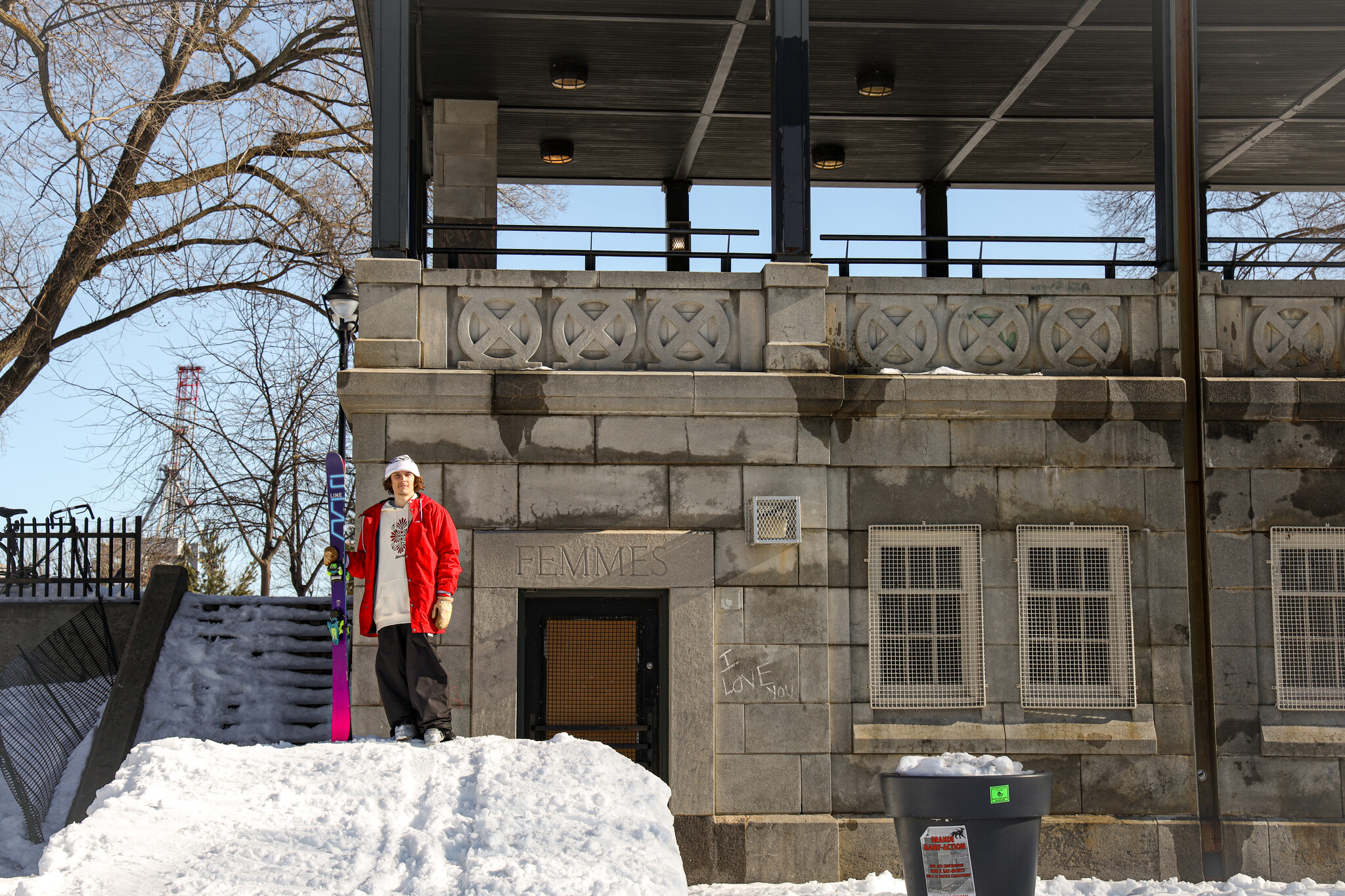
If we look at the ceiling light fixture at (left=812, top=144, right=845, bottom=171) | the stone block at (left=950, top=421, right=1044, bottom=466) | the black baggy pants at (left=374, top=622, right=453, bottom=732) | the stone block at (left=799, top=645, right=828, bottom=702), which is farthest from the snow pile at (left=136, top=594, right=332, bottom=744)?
the ceiling light fixture at (left=812, top=144, right=845, bottom=171)

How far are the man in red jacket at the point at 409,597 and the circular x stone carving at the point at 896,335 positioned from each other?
12.6ft

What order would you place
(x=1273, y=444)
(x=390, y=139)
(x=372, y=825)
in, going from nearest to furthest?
1. (x=372, y=825)
2. (x=390, y=139)
3. (x=1273, y=444)

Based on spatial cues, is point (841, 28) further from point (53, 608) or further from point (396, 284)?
point (53, 608)

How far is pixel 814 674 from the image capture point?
31.3ft

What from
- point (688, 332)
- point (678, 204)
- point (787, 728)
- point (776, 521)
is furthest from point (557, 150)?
point (787, 728)

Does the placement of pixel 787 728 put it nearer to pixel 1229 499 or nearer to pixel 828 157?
pixel 1229 499

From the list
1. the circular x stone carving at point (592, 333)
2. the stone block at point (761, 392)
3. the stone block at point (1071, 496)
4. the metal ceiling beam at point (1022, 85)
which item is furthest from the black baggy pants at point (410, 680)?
the metal ceiling beam at point (1022, 85)

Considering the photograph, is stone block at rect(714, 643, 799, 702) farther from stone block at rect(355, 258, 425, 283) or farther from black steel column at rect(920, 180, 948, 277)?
black steel column at rect(920, 180, 948, 277)

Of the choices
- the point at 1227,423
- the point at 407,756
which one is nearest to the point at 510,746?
the point at 407,756

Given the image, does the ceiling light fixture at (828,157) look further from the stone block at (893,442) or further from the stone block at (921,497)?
the stone block at (921,497)

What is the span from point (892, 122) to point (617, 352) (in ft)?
21.7

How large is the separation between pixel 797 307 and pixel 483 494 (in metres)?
2.90

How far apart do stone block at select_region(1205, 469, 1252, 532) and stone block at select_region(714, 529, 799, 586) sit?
11.5ft

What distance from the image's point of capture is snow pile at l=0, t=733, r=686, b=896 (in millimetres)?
5719
